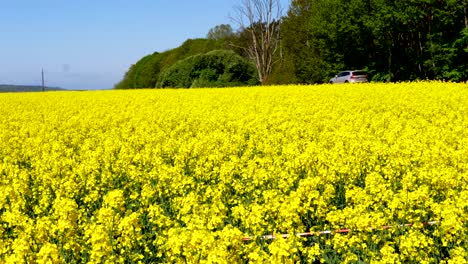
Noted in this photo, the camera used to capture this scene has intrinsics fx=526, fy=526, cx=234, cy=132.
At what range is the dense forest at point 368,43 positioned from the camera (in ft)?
126

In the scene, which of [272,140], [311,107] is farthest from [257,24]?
[272,140]

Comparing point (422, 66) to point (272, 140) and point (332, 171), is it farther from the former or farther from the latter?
point (332, 171)

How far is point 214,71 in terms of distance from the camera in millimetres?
49969

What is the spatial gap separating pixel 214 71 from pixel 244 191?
140 ft

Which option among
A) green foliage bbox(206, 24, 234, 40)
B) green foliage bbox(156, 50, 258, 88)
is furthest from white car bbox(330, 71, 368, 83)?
green foliage bbox(206, 24, 234, 40)

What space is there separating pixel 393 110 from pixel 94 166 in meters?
10.8

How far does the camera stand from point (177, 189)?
26.8 ft

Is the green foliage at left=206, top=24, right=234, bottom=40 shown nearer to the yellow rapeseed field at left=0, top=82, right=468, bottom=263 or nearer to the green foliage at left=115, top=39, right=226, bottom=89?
the green foliage at left=115, top=39, right=226, bottom=89

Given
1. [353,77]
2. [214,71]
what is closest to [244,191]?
[353,77]

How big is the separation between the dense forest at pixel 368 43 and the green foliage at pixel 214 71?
0.10m

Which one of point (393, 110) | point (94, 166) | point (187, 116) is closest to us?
point (94, 166)

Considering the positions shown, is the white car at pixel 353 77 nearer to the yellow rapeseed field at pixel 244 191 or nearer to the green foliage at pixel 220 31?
the yellow rapeseed field at pixel 244 191

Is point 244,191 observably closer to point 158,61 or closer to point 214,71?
point 214,71

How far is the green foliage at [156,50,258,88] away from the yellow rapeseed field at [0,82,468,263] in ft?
105
